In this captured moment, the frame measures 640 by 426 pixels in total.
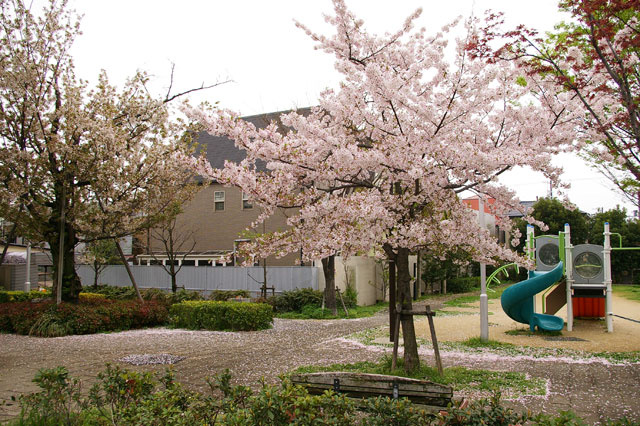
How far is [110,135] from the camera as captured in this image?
12.5 metres

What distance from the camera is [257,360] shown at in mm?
8758

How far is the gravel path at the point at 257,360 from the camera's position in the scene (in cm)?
603

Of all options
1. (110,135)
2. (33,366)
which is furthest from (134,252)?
(33,366)

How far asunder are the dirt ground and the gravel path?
1cm

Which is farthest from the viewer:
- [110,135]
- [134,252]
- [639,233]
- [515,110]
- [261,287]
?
[639,233]

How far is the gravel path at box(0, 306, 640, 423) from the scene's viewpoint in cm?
603

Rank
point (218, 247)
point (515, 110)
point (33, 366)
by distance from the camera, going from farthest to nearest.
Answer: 1. point (218, 247)
2. point (33, 366)
3. point (515, 110)

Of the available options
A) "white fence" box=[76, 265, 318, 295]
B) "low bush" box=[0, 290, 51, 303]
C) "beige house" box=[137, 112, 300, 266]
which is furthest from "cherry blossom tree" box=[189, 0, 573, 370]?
"beige house" box=[137, 112, 300, 266]

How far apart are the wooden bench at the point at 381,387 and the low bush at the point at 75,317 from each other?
977cm

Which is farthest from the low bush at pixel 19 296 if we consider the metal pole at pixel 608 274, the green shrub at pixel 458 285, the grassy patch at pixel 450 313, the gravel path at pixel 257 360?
the green shrub at pixel 458 285

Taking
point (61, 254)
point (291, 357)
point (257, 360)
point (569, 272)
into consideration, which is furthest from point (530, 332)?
point (61, 254)

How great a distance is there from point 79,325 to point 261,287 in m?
7.57

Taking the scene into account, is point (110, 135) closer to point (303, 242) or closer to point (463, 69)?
point (303, 242)

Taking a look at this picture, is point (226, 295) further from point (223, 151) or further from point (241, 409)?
point (241, 409)
